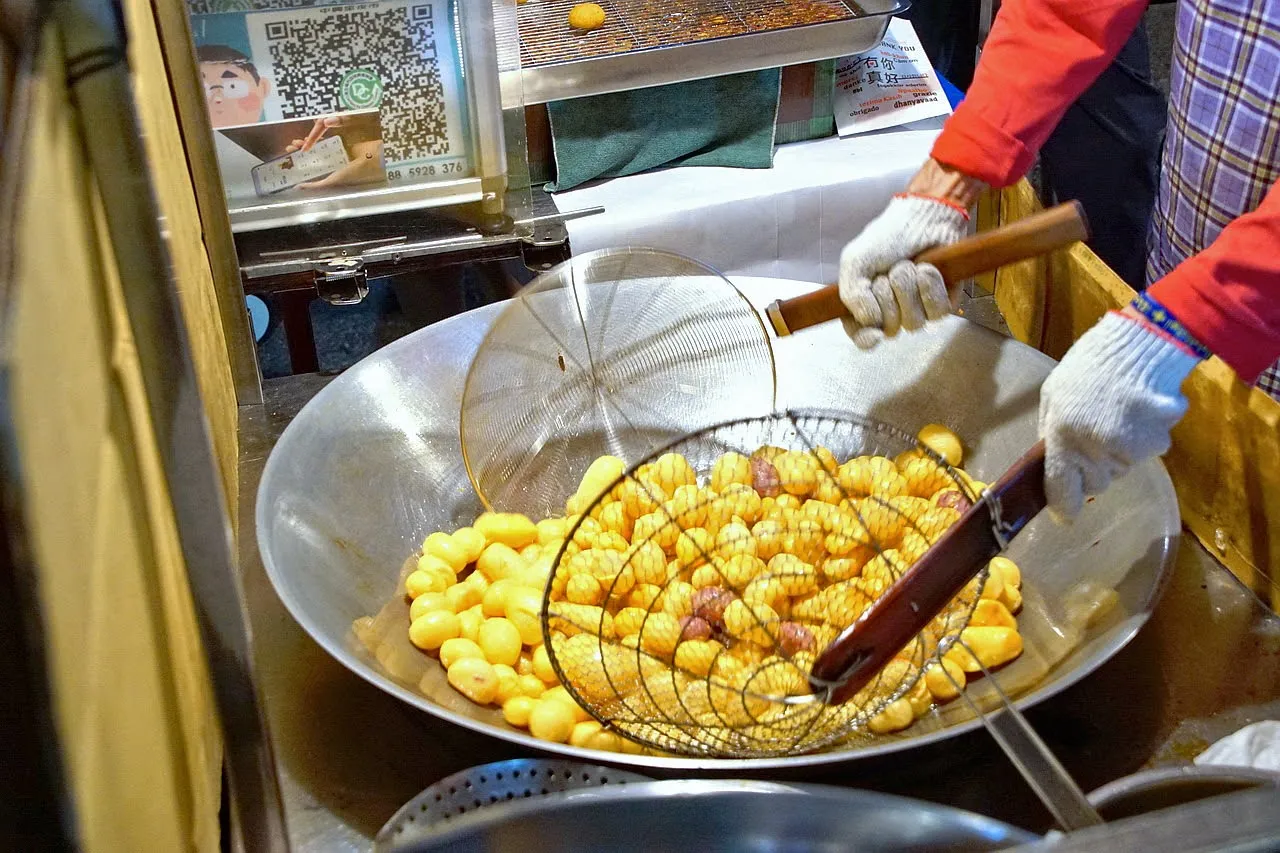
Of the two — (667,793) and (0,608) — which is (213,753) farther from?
(0,608)

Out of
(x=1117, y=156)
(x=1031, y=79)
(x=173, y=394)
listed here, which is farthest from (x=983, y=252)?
(x=1117, y=156)

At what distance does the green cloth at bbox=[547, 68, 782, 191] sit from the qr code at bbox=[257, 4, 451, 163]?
375mm

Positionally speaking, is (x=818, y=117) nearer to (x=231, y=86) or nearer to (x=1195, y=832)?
(x=231, y=86)

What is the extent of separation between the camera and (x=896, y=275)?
3.88 feet

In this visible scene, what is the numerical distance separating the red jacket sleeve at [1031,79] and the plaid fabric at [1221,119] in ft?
0.43

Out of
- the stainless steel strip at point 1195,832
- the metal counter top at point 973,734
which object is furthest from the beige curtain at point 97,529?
the stainless steel strip at point 1195,832

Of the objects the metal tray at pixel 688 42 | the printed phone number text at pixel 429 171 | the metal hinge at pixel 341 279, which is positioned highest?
the metal tray at pixel 688 42

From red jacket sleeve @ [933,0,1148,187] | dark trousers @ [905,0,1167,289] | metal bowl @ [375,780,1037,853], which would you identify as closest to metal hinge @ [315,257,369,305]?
red jacket sleeve @ [933,0,1148,187]

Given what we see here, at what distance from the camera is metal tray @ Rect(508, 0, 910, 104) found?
72.7 inches

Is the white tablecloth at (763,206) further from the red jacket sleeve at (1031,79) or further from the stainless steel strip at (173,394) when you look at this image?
the stainless steel strip at (173,394)

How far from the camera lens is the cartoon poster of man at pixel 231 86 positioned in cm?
148

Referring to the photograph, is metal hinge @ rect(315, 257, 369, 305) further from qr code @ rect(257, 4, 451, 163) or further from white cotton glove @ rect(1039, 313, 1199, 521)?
white cotton glove @ rect(1039, 313, 1199, 521)

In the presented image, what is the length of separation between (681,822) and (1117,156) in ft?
6.07

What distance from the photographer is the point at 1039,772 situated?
2.47 ft
